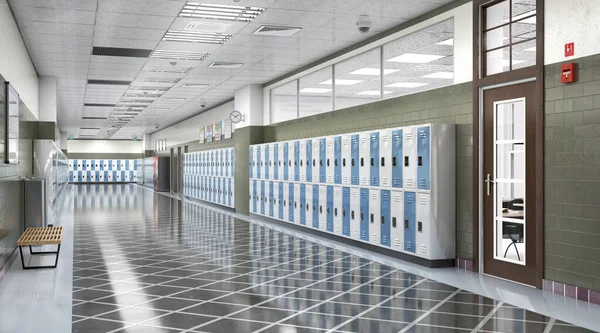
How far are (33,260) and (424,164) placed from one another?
5081 millimetres

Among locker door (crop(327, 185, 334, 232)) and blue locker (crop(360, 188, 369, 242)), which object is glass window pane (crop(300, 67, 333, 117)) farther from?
blue locker (crop(360, 188, 369, 242))

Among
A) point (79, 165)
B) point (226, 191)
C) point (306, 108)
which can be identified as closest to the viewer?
point (306, 108)

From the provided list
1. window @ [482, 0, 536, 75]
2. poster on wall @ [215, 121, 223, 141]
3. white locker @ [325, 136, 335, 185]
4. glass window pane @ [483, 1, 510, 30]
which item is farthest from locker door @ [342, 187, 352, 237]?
poster on wall @ [215, 121, 223, 141]

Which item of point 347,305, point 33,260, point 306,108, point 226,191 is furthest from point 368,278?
point 226,191

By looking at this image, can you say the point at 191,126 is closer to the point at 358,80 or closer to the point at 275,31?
the point at 358,80

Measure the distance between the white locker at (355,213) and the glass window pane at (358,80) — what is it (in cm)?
150

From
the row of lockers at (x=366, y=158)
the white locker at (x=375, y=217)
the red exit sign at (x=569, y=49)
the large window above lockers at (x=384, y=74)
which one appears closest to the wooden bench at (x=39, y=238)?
the white locker at (x=375, y=217)

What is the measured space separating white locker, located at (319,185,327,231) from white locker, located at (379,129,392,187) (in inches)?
74.8

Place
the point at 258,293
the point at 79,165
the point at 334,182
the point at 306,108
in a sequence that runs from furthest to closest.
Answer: the point at 79,165 < the point at 306,108 < the point at 334,182 < the point at 258,293

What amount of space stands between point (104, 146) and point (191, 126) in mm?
19919

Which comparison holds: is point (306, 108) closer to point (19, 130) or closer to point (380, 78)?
point (380, 78)

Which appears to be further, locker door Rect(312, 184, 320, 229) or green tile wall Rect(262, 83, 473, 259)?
locker door Rect(312, 184, 320, 229)

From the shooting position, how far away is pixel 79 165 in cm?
3800

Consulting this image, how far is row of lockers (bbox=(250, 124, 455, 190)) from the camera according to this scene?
6805 mm
